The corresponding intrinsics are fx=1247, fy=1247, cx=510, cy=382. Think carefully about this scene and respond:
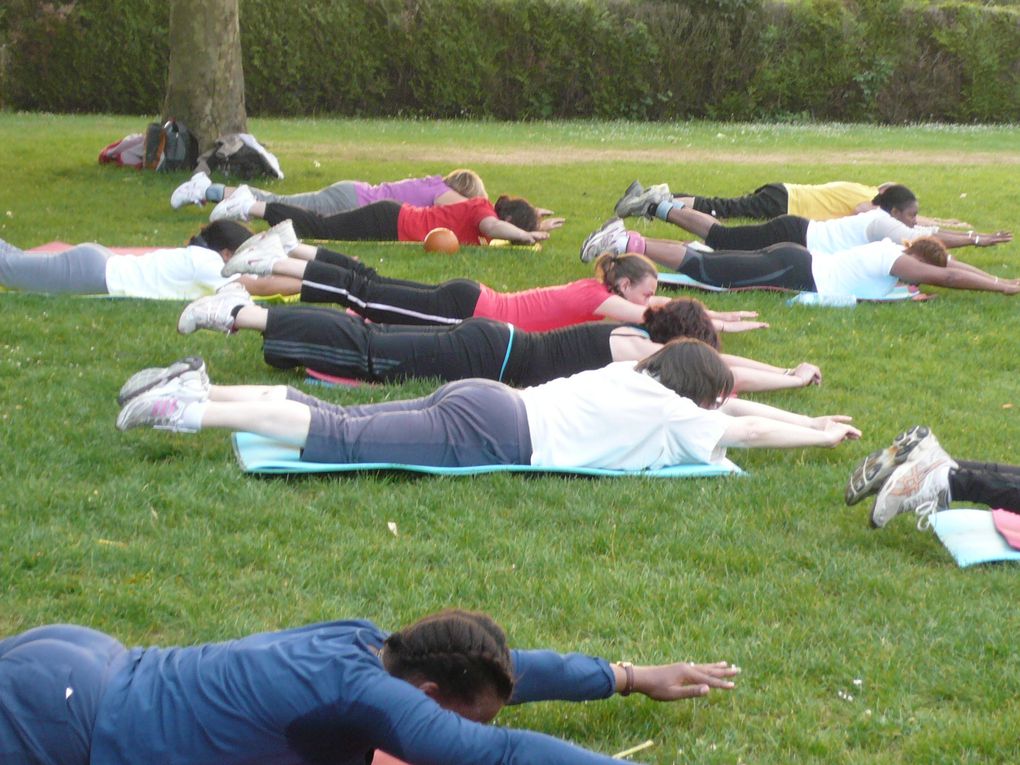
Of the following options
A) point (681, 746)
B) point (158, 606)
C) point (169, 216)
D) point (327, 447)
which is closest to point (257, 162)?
point (169, 216)

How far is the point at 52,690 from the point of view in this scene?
293cm

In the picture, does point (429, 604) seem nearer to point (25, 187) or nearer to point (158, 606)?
point (158, 606)

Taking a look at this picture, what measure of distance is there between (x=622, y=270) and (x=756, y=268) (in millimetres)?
2248

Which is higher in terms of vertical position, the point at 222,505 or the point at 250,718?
the point at 250,718

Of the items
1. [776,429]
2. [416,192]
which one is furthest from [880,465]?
[416,192]

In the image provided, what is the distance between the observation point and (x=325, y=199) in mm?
11438

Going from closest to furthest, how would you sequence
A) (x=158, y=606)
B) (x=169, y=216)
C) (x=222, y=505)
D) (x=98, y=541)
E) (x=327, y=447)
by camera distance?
(x=158, y=606) → (x=98, y=541) → (x=222, y=505) → (x=327, y=447) → (x=169, y=216)

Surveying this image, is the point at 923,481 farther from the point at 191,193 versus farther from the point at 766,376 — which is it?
the point at 191,193

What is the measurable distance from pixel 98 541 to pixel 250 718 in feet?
6.76

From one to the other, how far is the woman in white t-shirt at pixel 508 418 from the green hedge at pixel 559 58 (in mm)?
20129

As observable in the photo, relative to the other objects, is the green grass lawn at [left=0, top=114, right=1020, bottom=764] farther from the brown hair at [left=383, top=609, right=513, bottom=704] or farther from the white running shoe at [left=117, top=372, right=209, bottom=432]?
the brown hair at [left=383, top=609, right=513, bottom=704]

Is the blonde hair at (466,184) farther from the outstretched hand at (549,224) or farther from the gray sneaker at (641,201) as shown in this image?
the gray sneaker at (641,201)

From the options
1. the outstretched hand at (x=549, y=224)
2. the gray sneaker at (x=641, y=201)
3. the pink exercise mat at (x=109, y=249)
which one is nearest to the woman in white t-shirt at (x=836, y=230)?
the gray sneaker at (x=641, y=201)

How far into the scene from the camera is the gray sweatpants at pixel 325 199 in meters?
11.3
